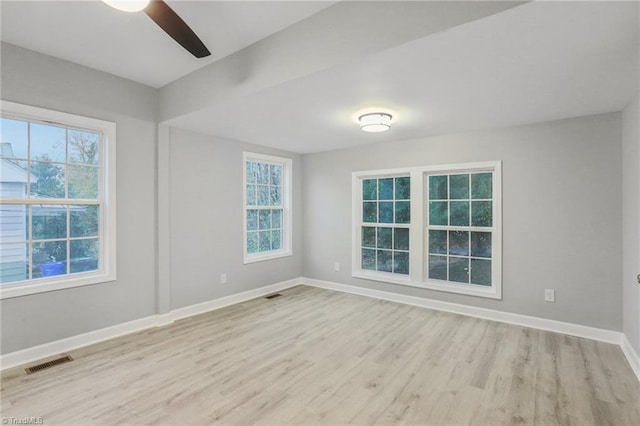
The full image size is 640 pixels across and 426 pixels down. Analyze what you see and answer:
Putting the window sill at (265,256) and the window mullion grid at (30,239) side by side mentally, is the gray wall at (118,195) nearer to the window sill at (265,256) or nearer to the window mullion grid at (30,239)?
the window mullion grid at (30,239)

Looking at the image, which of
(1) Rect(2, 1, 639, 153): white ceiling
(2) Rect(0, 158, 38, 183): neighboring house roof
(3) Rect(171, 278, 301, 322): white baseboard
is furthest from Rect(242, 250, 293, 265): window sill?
(2) Rect(0, 158, 38, 183): neighboring house roof

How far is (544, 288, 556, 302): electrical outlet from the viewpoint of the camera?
3459mm

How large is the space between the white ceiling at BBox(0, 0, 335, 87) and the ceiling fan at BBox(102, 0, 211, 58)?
1.38 feet

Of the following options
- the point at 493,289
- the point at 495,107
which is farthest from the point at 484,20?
the point at 493,289

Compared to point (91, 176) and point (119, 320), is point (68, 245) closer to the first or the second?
point (91, 176)

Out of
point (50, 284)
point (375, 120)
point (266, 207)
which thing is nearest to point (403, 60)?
point (375, 120)

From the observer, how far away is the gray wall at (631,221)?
2.63 metres

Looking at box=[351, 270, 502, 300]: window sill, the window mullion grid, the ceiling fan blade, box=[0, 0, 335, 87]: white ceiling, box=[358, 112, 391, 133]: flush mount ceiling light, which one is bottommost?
box=[351, 270, 502, 300]: window sill

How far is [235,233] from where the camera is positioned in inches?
179

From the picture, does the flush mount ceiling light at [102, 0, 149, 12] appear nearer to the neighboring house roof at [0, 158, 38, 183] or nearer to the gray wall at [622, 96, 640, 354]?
the neighboring house roof at [0, 158, 38, 183]

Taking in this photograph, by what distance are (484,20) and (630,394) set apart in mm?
2842

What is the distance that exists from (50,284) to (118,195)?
3.38 feet

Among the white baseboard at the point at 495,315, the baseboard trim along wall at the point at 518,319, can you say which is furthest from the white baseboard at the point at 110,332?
the baseboard trim along wall at the point at 518,319

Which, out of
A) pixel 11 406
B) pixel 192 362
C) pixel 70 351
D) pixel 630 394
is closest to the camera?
pixel 11 406
